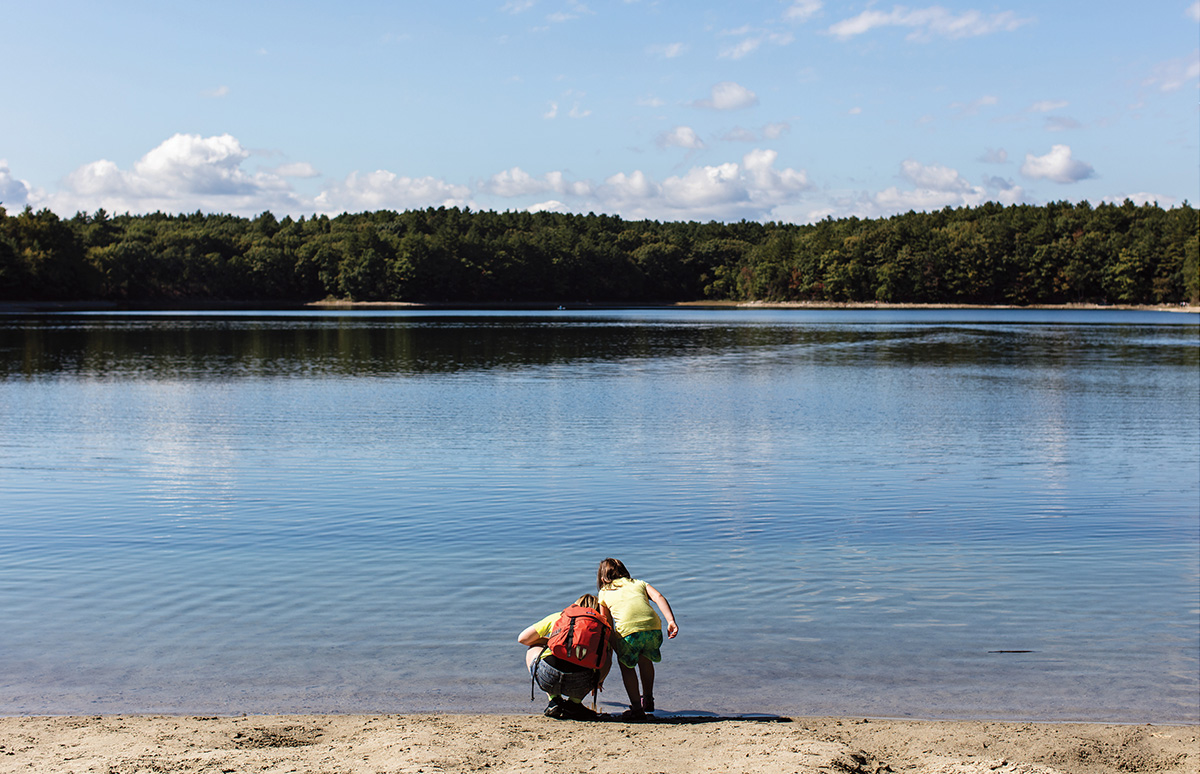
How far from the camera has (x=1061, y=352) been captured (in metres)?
63.8

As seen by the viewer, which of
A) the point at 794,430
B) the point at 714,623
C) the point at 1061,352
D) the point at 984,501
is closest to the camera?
the point at 714,623

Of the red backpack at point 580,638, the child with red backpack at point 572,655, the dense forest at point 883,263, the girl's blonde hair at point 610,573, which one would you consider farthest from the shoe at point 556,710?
the dense forest at point 883,263

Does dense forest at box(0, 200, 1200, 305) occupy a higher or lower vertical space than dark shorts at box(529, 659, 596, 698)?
higher

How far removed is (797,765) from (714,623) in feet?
13.4

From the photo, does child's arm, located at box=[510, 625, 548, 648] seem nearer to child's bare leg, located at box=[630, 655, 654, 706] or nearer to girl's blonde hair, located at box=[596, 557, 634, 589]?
girl's blonde hair, located at box=[596, 557, 634, 589]

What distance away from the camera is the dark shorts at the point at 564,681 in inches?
308

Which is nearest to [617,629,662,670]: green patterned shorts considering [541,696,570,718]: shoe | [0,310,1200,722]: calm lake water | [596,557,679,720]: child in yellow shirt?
[596,557,679,720]: child in yellow shirt

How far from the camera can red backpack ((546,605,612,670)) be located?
768 cm

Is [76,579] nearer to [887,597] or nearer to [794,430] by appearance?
[887,597]

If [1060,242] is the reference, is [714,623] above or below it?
below

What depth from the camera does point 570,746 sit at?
7.27m

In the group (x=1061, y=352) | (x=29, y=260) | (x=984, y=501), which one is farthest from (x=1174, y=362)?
(x=29, y=260)

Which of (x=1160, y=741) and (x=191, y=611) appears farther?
(x=191, y=611)

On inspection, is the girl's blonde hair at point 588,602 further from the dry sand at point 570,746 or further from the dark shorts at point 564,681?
the dry sand at point 570,746
